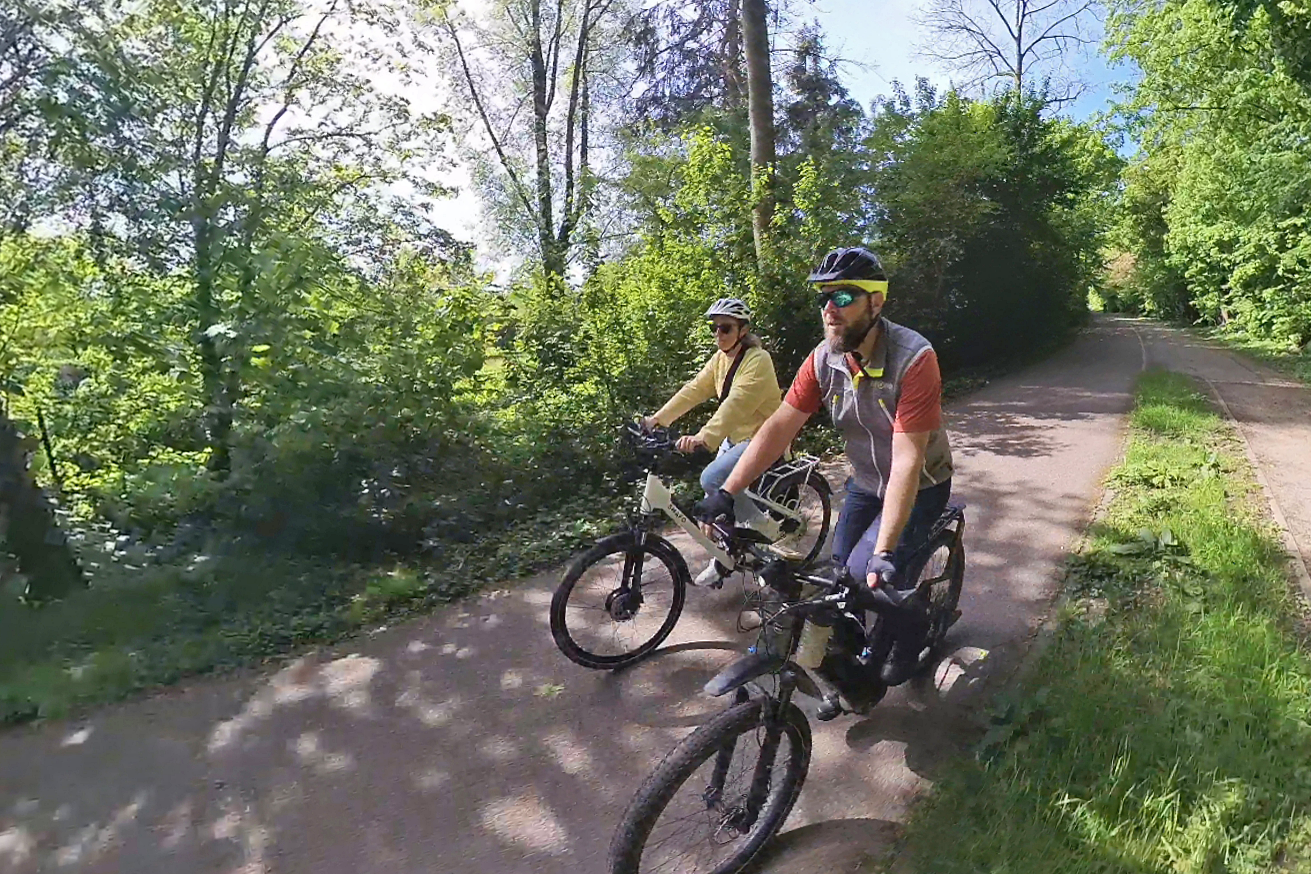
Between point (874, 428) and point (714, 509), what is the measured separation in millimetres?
845

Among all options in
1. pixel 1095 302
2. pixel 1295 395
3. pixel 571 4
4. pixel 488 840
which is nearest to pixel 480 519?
pixel 488 840

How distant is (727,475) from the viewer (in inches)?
187

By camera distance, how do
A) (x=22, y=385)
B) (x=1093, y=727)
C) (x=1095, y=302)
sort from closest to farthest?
(x=1093, y=727), (x=22, y=385), (x=1095, y=302)

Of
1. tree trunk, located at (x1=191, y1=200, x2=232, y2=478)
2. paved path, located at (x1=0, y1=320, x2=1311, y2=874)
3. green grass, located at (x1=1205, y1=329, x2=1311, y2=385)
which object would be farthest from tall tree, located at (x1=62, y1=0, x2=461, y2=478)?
green grass, located at (x1=1205, y1=329, x2=1311, y2=385)

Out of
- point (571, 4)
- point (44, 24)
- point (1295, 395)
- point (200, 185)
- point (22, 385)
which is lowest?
point (1295, 395)

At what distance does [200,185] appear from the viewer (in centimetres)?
735

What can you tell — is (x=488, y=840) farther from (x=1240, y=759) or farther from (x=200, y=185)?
(x=200, y=185)

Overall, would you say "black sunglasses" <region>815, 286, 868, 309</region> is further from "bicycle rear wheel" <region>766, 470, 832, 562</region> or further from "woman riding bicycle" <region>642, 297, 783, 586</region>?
"bicycle rear wheel" <region>766, 470, 832, 562</region>

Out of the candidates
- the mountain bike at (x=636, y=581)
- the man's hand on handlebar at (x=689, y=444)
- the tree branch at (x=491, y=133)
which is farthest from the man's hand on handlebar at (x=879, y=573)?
the tree branch at (x=491, y=133)

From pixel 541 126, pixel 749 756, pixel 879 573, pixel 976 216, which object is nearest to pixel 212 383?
pixel 749 756

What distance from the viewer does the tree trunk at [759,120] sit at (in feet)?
36.5

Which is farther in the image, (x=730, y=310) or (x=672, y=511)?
(x=730, y=310)

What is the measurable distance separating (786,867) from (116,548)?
231 inches

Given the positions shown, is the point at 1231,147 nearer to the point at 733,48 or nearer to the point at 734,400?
the point at 733,48
